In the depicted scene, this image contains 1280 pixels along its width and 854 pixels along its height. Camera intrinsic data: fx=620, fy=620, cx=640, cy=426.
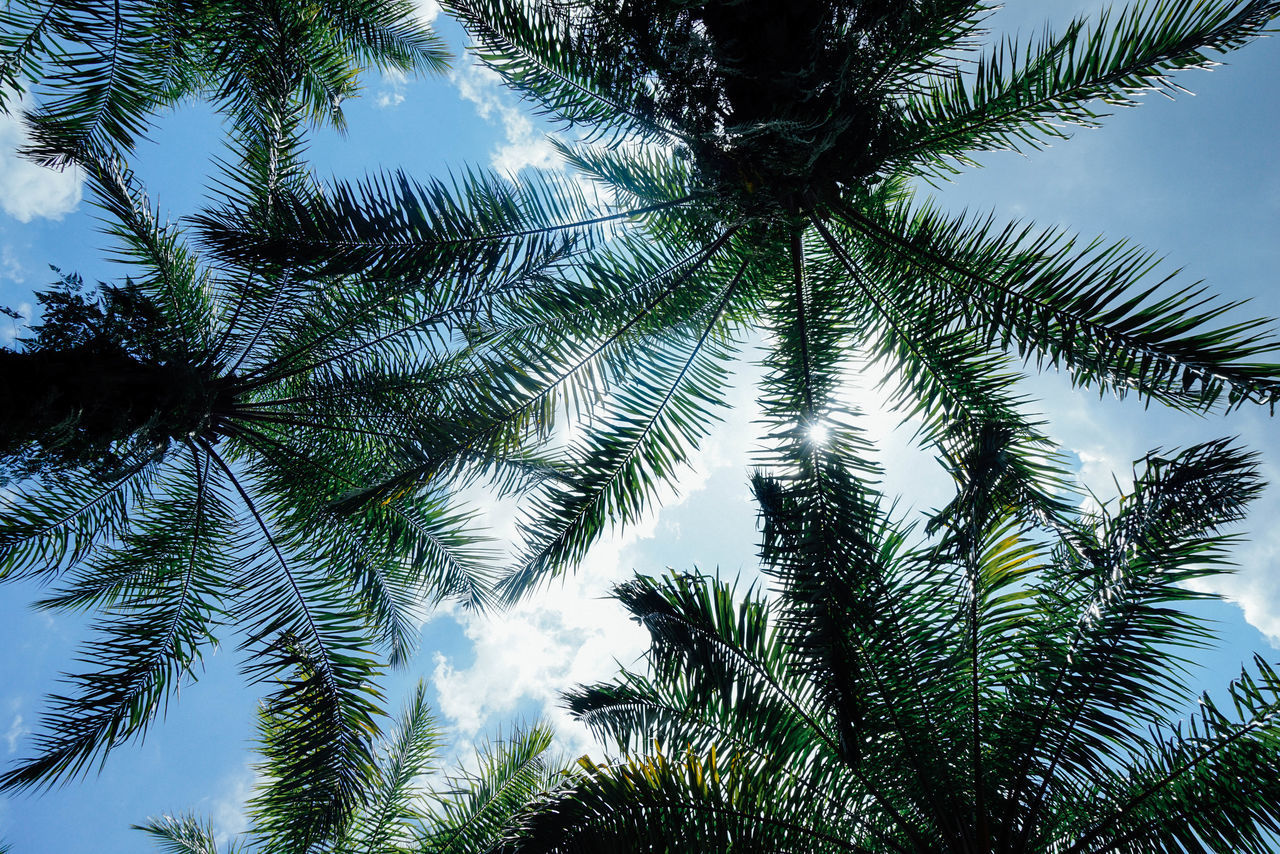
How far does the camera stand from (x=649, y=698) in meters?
4.31

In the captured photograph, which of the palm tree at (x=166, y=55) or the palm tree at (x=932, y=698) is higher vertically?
the palm tree at (x=166, y=55)

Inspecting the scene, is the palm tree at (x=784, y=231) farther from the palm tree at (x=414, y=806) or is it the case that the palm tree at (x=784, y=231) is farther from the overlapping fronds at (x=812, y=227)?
the palm tree at (x=414, y=806)

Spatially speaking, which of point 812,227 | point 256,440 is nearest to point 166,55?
point 256,440

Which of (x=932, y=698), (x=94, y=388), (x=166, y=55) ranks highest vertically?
(x=166, y=55)

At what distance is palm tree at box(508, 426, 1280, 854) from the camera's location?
3.19m

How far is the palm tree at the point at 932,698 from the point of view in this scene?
3191mm

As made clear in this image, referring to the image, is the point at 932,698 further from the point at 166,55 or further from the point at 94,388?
the point at 166,55

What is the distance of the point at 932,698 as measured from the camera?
3.77 metres

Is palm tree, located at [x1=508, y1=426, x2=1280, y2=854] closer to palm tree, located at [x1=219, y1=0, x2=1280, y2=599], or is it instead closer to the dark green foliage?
palm tree, located at [x1=219, y1=0, x2=1280, y2=599]

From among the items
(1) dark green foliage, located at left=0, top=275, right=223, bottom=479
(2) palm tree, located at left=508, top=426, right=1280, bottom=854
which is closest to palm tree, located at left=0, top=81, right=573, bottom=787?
(1) dark green foliage, located at left=0, top=275, right=223, bottom=479

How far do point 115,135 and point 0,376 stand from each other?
2388mm

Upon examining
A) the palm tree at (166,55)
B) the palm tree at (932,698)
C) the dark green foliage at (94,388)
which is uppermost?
the palm tree at (166,55)

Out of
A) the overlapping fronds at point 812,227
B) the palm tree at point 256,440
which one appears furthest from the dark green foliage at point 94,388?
the overlapping fronds at point 812,227

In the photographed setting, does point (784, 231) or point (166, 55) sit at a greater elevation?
point (166, 55)
